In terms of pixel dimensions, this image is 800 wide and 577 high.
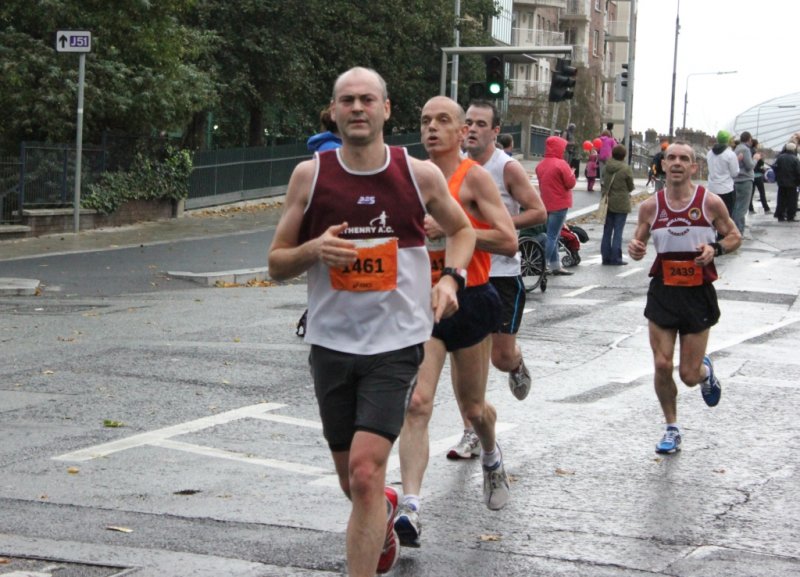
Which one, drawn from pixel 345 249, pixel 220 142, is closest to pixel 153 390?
pixel 345 249

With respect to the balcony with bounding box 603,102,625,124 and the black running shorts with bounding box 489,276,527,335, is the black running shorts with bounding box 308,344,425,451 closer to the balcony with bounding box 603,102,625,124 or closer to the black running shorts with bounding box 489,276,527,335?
the black running shorts with bounding box 489,276,527,335

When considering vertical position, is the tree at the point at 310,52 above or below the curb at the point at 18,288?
above

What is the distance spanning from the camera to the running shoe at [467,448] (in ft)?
26.9

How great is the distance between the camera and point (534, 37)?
89.6 meters

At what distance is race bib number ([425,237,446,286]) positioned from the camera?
262 inches

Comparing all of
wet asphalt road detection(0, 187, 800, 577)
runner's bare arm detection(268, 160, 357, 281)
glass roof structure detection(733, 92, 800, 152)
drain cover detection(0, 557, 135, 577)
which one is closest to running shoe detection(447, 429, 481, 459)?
Result: wet asphalt road detection(0, 187, 800, 577)

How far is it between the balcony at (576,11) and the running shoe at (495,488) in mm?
92356

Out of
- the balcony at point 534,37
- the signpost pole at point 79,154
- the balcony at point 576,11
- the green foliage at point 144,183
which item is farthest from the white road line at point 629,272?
the balcony at point 576,11

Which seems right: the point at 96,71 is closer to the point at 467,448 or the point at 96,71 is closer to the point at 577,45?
the point at 467,448

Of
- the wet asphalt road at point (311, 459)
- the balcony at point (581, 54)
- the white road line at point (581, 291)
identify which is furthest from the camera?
the balcony at point (581, 54)

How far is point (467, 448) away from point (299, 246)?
10.8 feet

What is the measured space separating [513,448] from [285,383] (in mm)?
2696

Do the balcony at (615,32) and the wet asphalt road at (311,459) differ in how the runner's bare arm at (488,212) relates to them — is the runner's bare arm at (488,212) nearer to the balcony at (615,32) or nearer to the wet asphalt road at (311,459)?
the wet asphalt road at (311,459)

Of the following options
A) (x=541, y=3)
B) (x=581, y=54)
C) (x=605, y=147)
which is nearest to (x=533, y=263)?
(x=605, y=147)
